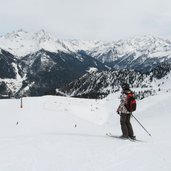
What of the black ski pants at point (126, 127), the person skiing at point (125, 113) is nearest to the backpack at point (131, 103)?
the person skiing at point (125, 113)

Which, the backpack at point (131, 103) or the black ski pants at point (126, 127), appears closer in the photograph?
the backpack at point (131, 103)

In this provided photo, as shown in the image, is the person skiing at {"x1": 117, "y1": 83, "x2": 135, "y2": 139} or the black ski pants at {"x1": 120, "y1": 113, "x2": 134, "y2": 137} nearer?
the person skiing at {"x1": 117, "y1": 83, "x2": 135, "y2": 139}

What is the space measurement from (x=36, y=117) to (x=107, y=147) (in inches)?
871

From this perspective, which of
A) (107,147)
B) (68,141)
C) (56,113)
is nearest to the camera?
(107,147)

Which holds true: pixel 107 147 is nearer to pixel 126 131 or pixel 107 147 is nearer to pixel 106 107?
pixel 126 131

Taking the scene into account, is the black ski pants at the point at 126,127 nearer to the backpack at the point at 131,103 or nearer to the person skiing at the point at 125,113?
the person skiing at the point at 125,113

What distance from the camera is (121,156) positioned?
41.7 feet

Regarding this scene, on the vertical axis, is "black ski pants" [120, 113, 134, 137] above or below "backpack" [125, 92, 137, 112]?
below

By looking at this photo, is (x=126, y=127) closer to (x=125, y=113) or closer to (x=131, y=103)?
(x=125, y=113)

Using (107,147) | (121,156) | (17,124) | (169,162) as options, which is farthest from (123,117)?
(17,124)

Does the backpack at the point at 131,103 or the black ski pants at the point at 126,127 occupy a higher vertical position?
the backpack at the point at 131,103

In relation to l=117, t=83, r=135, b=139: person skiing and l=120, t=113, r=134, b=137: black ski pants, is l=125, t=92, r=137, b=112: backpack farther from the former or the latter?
l=120, t=113, r=134, b=137: black ski pants

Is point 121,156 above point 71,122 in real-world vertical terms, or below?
above

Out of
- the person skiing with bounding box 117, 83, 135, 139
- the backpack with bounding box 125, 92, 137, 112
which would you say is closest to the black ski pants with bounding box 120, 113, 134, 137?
the person skiing with bounding box 117, 83, 135, 139
